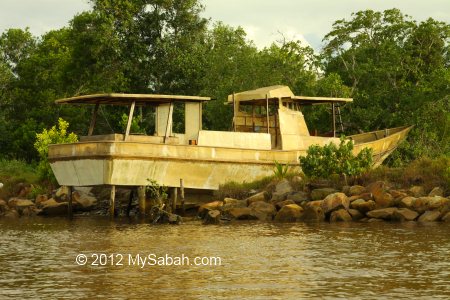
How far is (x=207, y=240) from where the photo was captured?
942 inches

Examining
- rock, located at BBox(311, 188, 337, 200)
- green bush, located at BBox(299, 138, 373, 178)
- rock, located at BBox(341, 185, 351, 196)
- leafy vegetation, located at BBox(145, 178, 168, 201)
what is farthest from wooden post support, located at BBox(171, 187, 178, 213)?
rock, located at BBox(341, 185, 351, 196)

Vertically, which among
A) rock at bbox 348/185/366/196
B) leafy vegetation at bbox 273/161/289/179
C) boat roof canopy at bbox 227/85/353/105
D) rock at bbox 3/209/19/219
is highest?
boat roof canopy at bbox 227/85/353/105

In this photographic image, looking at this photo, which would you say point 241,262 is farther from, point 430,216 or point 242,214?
point 430,216

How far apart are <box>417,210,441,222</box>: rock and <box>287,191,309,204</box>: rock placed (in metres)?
4.69

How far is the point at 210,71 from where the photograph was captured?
166 feet

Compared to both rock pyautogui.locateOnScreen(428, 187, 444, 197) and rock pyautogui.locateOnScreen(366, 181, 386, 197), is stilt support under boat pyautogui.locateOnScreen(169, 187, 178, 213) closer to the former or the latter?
rock pyautogui.locateOnScreen(366, 181, 386, 197)

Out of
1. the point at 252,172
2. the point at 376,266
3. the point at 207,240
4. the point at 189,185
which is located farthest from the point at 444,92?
the point at 376,266

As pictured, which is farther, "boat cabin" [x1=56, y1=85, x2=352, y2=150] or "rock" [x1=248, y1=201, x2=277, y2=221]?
"boat cabin" [x1=56, y1=85, x2=352, y2=150]

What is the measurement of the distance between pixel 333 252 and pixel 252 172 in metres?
13.6

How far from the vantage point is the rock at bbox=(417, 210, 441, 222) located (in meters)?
28.3

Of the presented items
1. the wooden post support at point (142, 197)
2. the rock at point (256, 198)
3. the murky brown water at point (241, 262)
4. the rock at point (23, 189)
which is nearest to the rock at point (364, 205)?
the murky brown water at point (241, 262)

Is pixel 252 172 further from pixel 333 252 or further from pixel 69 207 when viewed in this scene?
pixel 333 252

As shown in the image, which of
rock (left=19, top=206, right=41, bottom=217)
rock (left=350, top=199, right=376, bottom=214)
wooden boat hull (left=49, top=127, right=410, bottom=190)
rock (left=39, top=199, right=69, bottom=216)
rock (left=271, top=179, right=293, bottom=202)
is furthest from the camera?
rock (left=19, top=206, right=41, bottom=217)

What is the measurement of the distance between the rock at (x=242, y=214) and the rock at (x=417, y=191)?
597cm
